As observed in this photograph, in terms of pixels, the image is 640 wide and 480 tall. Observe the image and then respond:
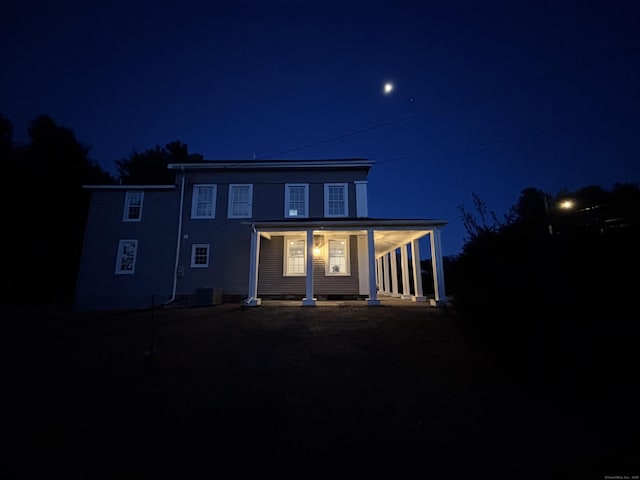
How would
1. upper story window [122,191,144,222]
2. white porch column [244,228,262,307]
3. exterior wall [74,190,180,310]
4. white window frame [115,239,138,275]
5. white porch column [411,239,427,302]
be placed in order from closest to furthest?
white porch column [244,228,262,307]
white porch column [411,239,427,302]
exterior wall [74,190,180,310]
white window frame [115,239,138,275]
upper story window [122,191,144,222]

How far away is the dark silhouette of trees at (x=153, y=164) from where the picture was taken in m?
28.1

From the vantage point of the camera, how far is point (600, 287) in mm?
3484

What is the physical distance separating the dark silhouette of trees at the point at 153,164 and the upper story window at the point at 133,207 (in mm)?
14656

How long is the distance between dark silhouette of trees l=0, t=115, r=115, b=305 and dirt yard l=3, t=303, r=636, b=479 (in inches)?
699

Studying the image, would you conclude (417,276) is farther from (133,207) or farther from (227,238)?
(133,207)

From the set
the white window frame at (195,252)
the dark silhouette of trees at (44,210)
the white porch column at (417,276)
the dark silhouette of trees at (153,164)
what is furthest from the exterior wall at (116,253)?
the dark silhouette of trees at (153,164)

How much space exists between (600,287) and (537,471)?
2516 millimetres

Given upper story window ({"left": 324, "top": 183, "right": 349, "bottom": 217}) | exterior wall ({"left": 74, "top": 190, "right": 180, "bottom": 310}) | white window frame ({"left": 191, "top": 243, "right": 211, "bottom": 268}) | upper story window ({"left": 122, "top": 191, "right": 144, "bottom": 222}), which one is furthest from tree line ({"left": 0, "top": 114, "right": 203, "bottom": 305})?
upper story window ({"left": 324, "top": 183, "right": 349, "bottom": 217})

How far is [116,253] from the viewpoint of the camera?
13.7m

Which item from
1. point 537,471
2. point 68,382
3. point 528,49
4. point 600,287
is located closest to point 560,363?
point 600,287

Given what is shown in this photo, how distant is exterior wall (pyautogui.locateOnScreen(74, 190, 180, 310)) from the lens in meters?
13.1

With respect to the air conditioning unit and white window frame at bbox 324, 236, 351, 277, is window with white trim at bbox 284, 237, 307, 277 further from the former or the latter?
the air conditioning unit

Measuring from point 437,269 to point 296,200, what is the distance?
25.1ft

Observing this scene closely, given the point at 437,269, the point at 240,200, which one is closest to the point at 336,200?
the point at 240,200
